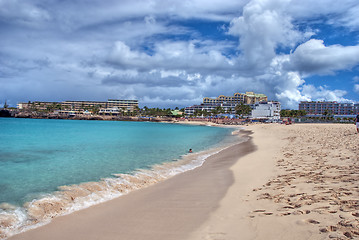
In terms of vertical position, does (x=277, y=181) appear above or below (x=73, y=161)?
above

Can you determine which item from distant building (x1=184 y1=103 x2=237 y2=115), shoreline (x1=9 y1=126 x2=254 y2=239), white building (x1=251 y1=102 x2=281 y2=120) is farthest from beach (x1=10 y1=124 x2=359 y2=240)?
distant building (x1=184 y1=103 x2=237 y2=115)

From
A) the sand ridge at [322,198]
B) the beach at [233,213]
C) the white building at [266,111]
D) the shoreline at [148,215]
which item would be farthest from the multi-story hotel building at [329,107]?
the shoreline at [148,215]

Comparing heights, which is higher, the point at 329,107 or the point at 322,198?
the point at 329,107

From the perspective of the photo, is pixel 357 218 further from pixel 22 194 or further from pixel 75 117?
pixel 75 117

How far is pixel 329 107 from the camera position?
603 feet

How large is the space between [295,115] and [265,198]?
148 meters

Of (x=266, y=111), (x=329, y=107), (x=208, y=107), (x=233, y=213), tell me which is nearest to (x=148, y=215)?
(x=233, y=213)

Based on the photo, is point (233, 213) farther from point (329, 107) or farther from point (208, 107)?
point (329, 107)

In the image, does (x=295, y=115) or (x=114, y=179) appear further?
(x=295, y=115)

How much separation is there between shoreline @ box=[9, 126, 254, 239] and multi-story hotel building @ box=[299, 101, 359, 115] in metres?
191

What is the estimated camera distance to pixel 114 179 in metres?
10.9

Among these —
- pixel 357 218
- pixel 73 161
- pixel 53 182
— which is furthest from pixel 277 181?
pixel 73 161

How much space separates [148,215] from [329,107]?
212m

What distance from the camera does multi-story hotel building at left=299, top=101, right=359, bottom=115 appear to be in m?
172
